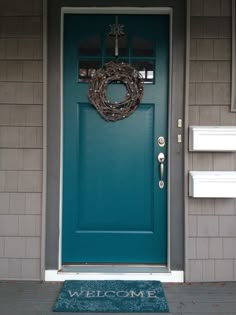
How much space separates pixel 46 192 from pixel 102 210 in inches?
20.4

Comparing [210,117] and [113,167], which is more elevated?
[210,117]

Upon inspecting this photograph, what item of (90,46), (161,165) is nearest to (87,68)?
(90,46)

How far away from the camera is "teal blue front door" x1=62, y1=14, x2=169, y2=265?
330 centimetres

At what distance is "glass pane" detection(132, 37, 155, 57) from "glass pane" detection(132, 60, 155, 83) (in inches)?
Answer: 2.5

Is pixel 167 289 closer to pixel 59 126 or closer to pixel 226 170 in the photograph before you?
pixel 226 170

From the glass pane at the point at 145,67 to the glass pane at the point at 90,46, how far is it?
0.35m

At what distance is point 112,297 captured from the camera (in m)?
2.85

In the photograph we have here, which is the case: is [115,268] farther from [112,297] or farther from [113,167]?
[113,167]

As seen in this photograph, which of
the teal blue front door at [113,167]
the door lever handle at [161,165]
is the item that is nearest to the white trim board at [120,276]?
the teal blue front door at [113,167]

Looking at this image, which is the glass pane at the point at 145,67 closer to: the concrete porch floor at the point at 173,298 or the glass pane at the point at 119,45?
the glass pane at the point at 119,45

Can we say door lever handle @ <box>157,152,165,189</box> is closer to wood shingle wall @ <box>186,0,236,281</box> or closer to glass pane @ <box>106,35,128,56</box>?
wood shingle wall @ <box>186,0,236,281</box>

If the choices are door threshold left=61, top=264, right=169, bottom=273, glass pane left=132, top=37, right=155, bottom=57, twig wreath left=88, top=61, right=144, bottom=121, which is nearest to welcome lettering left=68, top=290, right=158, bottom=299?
door threshold left=61, top=264, right=169, bottom=273

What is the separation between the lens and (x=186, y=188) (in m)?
3.18

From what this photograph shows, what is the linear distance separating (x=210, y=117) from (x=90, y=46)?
1230 mm
